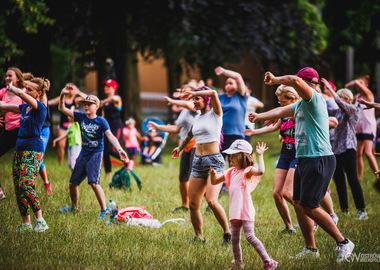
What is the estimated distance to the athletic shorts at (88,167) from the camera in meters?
7.52

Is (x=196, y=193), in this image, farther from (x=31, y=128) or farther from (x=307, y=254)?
(x=31, y=128)

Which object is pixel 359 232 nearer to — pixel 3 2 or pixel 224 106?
pixel 224 106

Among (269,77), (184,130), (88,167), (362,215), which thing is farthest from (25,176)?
(362,215)

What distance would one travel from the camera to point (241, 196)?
17.3 ft

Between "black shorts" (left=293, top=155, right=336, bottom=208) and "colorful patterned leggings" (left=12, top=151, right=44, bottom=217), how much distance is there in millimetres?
3345

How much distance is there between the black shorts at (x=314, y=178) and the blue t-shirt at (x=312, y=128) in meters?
0.08

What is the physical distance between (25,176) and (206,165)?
7.53 feet

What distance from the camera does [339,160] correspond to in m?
8.58

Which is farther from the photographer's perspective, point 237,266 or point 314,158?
point 314,158

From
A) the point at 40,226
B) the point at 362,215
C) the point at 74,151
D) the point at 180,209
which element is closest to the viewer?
the point at 40,226

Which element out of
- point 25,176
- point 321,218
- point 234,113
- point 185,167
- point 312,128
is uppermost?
point 312,128

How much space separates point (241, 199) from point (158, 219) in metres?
2.86

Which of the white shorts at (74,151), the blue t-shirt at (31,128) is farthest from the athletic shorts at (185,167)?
the white shorts at (74,151)

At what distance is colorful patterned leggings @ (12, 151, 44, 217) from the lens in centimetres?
642
